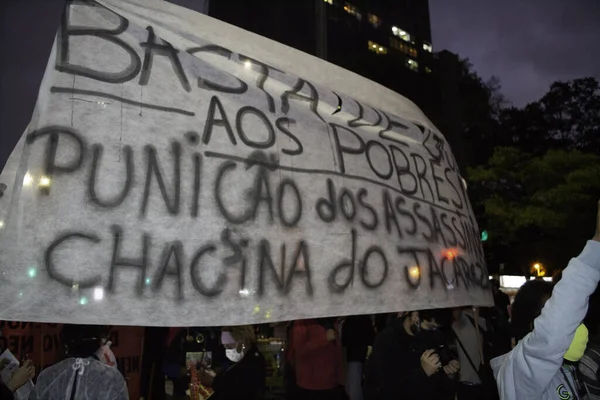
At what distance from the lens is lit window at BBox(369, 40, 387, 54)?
67625 mm

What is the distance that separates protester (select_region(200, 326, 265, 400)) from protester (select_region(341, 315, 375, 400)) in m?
3.22

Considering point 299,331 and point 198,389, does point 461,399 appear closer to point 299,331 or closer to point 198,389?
point 299,331

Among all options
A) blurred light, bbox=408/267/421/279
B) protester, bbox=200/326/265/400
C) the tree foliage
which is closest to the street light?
the tree foliage

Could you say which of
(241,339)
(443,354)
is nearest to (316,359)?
(241,339)

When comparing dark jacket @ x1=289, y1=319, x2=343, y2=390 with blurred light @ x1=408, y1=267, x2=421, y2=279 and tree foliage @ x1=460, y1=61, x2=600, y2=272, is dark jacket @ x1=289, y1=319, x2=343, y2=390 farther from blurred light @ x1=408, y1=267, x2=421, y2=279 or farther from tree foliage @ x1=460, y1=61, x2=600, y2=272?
tree foliage @ x1=460, y1=61, x2=600, y2=272

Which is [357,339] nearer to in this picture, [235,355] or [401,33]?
[235,355]

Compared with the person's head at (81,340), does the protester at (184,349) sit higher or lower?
lower

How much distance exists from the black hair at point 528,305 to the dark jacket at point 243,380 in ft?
7.43

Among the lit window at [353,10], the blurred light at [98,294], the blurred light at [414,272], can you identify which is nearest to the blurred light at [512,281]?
the blurred light at [414,272]

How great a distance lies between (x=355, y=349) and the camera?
24.3ft

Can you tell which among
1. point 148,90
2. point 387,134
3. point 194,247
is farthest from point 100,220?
point 387,134

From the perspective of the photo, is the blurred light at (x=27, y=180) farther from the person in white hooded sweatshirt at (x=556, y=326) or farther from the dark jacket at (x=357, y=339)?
the dark jacket at (x=357, y=339)

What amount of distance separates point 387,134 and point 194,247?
5.10 feet

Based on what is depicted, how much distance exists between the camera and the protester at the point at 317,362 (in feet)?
17.3
